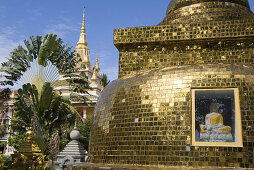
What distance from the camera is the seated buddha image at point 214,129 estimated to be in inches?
282

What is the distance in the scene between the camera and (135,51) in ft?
32.7

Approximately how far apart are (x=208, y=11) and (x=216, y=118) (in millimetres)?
4569

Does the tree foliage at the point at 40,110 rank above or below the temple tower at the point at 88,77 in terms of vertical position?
below

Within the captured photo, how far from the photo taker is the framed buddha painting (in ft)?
23.4

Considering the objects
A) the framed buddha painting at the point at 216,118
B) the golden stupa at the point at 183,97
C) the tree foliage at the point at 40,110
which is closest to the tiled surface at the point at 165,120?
the golden stupa at the point at 183,97

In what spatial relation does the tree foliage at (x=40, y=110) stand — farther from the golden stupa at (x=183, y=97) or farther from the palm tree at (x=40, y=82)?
the golden stupa at (x=183, y=97)

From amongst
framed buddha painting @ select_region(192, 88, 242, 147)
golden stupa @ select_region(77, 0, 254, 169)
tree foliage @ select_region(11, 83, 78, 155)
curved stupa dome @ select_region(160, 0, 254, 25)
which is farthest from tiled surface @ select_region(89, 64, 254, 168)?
tree foliage @ select_region(11, 83, 78, 155)

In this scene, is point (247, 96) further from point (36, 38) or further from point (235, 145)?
point (36, 38)

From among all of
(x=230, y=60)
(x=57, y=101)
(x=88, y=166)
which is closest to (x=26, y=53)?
(x=57, y=101)

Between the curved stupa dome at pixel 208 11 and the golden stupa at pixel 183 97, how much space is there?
3cm

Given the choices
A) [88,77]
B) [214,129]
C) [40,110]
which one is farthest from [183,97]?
[88,77]

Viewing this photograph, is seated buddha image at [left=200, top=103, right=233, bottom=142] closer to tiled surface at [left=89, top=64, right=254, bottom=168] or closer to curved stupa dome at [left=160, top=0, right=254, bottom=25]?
tiled surface at [left=89, top=64, right=254, bottom=168]

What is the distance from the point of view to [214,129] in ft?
23.9

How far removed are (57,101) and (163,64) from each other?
1165 centimetres
